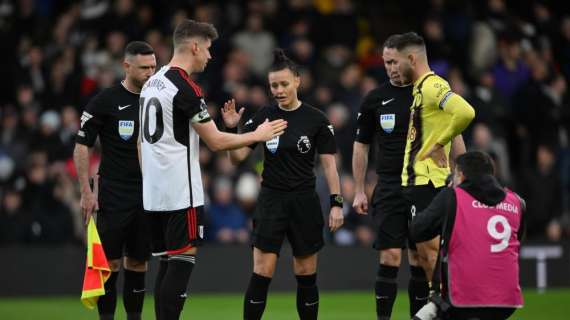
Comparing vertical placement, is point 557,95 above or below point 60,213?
above

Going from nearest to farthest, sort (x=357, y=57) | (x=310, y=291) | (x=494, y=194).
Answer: (x=494, y=194), (x=310, y=291), (x=357, y=57)

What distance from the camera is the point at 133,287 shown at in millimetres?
9469

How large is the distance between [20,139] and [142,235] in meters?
7.68

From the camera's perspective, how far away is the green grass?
1207 cm

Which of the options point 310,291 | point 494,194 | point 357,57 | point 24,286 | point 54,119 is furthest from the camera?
point 357,57

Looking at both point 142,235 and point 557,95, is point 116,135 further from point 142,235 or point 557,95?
point 557,95

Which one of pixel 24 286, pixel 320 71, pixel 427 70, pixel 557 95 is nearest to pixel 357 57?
pixel 320 71

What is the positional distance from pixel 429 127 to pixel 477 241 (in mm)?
1880

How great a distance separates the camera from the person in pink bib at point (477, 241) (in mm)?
7527

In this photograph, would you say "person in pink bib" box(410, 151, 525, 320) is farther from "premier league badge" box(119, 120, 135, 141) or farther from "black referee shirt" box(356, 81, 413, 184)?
"premier league badge" box(119, 120, 135, 141)

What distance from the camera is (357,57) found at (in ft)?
59.1

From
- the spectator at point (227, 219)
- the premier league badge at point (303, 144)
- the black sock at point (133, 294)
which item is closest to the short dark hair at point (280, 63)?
the premier league badge at point (303, 144)

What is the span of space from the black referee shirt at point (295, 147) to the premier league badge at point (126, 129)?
98 cm

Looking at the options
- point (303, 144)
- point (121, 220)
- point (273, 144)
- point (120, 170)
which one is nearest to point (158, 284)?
point (121, 220)
